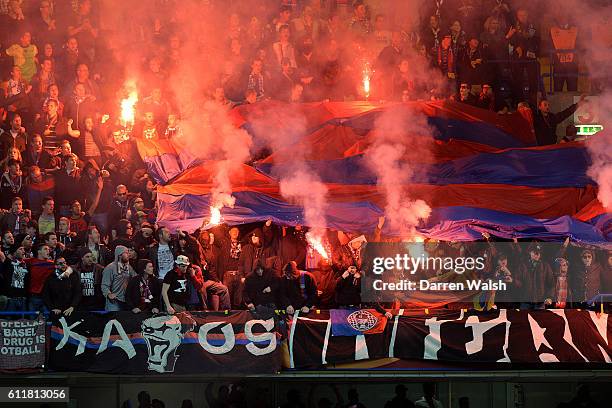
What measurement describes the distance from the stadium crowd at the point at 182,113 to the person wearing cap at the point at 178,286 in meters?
0.02

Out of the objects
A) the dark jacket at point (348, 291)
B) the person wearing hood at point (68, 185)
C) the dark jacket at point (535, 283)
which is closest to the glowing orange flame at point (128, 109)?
the person wearing hood at point (68, 185)

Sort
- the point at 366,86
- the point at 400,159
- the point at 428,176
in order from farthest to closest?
the point at 366,86
the point at 400,159
the point at 428,176

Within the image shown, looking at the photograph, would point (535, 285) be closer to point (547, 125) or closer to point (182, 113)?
point (547, 125)

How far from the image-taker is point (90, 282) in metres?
13.5

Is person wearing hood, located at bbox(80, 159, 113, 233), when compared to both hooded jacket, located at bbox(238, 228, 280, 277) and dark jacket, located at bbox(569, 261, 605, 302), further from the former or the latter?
dark jacket, located at bbox(569, 261, 605, 302)

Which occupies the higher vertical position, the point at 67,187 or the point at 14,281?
the point at 67,187

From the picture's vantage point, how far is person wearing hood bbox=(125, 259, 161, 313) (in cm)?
1331

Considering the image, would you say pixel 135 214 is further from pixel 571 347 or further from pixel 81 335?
pixel 571 347

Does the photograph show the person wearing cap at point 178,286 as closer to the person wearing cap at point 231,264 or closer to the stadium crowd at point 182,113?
the stadium crowd at point 182,113

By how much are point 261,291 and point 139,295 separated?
136 cm

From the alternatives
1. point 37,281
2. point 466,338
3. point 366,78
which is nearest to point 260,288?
point 466,338

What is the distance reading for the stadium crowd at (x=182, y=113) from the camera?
13.4 metres

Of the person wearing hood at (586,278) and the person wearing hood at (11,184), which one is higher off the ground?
the person wearing hood at (11,184)

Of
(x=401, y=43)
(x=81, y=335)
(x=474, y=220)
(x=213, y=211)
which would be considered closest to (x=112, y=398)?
(x=81, y=335)
